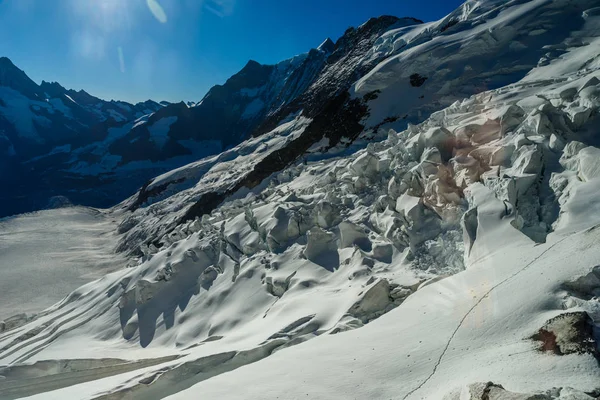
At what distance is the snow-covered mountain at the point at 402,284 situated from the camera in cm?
492

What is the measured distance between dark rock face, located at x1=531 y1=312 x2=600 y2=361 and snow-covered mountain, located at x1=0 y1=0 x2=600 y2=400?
0.06 feet

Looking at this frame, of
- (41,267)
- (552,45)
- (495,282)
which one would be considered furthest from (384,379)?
(41,267)

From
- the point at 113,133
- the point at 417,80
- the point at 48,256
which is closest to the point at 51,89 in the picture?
the point at 113,133

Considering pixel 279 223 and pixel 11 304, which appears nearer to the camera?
pixel 279 223

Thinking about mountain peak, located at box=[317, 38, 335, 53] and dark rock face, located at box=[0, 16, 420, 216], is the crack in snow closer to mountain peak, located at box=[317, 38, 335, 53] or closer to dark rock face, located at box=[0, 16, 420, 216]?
dark rock face, located at box=[0, 16, 420, 216]

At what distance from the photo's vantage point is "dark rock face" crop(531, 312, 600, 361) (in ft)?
13.0

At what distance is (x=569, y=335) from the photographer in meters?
4.18

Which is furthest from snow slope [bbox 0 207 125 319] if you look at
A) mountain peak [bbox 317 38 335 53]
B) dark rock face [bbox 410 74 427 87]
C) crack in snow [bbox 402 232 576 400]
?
mountain peak [bbox 317 38 335 53]

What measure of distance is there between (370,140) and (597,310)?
88.8 ft

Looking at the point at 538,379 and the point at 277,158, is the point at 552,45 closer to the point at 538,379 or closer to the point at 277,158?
the point at 277,158

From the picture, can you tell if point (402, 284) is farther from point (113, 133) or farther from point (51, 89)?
point (51, 89)

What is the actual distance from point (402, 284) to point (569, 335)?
181 inches

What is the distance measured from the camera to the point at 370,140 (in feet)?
101

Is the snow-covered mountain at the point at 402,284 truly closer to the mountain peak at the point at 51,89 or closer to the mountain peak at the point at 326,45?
the mountain peak at the point at 326,45
